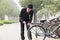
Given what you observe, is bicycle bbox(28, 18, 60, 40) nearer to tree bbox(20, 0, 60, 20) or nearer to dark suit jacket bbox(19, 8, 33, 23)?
dark suit jacket bbox(19, 8, 33, 23)

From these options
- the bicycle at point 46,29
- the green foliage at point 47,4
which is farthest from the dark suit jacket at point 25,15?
the green foliage at point 47,4

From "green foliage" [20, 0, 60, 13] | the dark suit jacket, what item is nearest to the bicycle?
the dark suit jacket

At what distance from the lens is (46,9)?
88.8ft

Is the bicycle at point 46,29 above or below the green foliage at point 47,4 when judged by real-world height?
below

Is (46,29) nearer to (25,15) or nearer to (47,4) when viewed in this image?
(25,15)

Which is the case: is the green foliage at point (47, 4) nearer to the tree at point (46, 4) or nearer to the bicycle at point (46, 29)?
the tree at point (46, 4)

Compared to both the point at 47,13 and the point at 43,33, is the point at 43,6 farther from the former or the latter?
the point at 43,33

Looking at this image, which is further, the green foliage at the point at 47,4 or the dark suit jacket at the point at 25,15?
the green foliage at the point at 47,4

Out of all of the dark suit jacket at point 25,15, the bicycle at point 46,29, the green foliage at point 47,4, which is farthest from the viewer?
the green foliage at point 47,4

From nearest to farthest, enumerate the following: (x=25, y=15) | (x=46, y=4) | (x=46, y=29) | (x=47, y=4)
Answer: (x=46, y=29) < (x=25, y=15) < (x=47, y=4) < (x=46, y=4)

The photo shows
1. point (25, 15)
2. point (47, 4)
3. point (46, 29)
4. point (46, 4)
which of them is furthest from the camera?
point (46, 4)

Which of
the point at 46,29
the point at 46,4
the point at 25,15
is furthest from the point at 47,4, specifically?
the point at 46,29

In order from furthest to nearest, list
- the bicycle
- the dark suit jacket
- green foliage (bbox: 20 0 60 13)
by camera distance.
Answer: green foliage (bbox: 20 0 60 13)
the dark suit jacket
the bicycle

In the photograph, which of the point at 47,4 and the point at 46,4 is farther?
the point at 46,4
